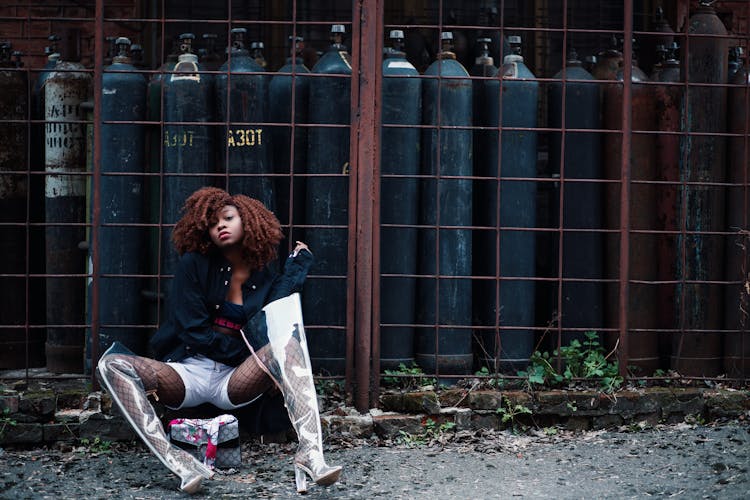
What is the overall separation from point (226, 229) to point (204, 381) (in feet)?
2.32

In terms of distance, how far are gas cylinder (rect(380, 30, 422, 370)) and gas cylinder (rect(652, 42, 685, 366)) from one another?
1396 millimetres

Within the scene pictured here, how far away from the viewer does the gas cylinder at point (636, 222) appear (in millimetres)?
5238

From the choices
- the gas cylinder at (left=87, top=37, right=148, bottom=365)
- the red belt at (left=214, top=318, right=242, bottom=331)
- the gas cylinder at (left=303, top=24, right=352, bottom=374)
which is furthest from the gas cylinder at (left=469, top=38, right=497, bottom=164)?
the gas cylinder at (left=87, top=37, right=148, bottom=365)

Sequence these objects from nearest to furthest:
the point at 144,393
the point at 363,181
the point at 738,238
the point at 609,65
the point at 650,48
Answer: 1. the point at 144,393
2. the point at 363,181
3. the point at 738,238
4. the point at 609,65
5. the point at 650,48

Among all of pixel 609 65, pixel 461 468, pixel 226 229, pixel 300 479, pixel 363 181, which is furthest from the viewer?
pixel 609 65

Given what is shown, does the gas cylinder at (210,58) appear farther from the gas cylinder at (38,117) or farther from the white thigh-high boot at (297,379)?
the white thigh-high boot at (297,379)

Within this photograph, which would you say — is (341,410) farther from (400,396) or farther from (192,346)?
(192,346)

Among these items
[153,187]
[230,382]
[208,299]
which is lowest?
[230,382]

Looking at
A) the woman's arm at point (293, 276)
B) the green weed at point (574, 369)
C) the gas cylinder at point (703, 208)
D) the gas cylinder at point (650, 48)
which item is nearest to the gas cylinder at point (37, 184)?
the woman's arm at point (293, 276)

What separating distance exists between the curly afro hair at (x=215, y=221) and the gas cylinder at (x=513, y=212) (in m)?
1.36

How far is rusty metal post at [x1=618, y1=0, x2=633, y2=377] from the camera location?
16.3 feet

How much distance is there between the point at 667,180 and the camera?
5324mm

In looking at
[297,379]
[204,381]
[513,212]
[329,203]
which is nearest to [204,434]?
[204,381]

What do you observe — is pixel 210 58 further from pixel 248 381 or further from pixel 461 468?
pixel 461 468
